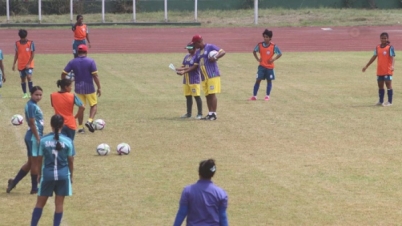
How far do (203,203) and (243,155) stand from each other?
25.3 feet

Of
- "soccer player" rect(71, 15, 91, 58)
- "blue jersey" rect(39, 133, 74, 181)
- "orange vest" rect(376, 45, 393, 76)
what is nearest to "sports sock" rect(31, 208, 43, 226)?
"blue jersey" rect(39, 133, 74, 181)

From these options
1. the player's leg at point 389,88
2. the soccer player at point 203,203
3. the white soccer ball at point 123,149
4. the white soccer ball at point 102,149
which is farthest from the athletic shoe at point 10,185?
the player's leg at point 389,88

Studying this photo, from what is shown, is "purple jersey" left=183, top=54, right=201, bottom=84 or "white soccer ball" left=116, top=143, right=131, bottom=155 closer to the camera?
"white soccer ball" left=116, top=143, right=131, bottom=155

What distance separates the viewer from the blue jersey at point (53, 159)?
33.4 feet

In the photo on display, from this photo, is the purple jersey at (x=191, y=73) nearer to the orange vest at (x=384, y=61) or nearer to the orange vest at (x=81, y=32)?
the orange vest at (x=384, y=61)

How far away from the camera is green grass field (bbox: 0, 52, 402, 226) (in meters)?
11.9

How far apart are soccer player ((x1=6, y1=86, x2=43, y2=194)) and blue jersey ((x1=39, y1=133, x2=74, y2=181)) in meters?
1.89

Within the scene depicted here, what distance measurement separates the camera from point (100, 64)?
33281 mm

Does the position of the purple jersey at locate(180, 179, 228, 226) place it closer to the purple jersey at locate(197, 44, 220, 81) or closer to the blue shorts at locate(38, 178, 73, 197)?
the blue shorts at locate(38, 178, 73, 197)

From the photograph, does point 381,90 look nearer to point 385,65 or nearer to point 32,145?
point 385,65

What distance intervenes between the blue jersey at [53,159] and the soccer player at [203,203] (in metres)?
2.56

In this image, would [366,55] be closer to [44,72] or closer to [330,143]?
[44,72]

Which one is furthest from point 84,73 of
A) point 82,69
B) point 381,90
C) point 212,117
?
point 381,90

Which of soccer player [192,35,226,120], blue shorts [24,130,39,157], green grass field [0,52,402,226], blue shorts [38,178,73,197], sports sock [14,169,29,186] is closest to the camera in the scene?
blue shorts [38,178,73,197]
